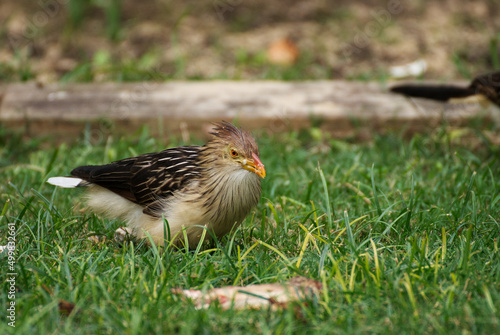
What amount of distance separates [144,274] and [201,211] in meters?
0.76

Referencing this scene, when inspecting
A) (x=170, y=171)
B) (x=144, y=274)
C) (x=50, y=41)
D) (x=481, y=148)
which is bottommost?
(x=481, y=148)

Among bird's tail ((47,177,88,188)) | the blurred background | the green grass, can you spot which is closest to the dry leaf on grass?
the green grass

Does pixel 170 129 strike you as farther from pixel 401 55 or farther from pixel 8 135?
pixel 401 55

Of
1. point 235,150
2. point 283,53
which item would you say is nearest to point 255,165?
point 235,150

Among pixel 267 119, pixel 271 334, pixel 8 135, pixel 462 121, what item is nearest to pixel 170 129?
pixel 267 119

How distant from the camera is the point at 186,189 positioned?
13.1 feet

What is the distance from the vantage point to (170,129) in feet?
21.1

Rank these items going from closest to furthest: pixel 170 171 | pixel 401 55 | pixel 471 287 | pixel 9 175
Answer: pixel 471 287 → pixel 170 171 → pixel 9 175 → pixel 401 55

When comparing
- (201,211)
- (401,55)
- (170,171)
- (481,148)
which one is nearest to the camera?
(201,211)

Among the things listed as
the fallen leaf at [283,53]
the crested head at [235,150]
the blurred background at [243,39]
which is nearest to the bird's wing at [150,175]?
the crested head at [235,150]

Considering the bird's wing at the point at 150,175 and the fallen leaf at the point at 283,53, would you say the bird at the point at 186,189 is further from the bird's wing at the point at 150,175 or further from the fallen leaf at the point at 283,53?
the fallen leaf at the point at 283,53

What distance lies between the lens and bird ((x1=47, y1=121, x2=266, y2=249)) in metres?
3.89

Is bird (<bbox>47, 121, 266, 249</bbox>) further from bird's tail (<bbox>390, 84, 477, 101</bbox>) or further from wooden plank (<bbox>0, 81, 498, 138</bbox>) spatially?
bird's tail (<bbox>390, 84, 477, 101</bbox>)

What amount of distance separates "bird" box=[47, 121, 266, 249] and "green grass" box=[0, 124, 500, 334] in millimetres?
151
